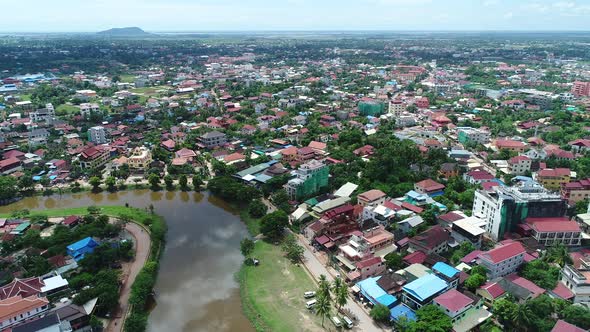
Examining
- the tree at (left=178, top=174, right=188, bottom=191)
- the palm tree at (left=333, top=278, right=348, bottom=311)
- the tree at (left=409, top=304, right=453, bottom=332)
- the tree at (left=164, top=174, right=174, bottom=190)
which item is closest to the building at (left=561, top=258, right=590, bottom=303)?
the tree at (left=409, top=304, right=453, bottom=332)

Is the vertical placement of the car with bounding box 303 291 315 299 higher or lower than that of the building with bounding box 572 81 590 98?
lower

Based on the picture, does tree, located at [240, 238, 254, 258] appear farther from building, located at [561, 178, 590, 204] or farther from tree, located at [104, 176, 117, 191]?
building, located at [561, 178, 590, 204]

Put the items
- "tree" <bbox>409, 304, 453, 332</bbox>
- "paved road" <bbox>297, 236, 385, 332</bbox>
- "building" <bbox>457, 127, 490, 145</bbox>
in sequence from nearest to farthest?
1. "tree" <bbox>409, 304, 453, 332</bbox>
2. "paved road" <bbox>297, 236, 385, 332</bbox>
3. "building" <bbox>457, 127, 490, 145</bbox>

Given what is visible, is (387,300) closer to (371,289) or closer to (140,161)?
(371,289)

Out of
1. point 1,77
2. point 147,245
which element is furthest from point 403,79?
point 1,77

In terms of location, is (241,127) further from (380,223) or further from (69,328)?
(69,328)

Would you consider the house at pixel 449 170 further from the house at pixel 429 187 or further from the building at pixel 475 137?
the building at pixel 475 137

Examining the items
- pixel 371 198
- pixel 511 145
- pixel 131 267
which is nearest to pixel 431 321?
pixel 371 198

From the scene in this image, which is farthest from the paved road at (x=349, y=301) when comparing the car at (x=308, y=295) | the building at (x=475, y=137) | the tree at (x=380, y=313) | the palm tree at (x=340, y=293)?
the building at (x=475, y=137)
